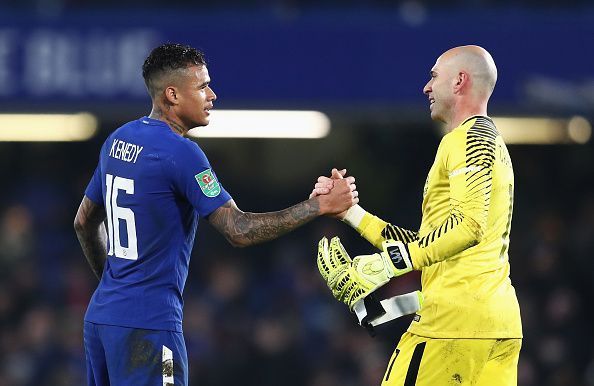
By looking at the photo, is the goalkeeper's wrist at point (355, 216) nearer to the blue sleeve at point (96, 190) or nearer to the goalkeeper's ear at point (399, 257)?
the goalkeeper's ear at point (399, 257)

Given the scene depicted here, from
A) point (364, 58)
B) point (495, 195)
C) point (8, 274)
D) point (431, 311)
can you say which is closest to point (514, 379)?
point (431, 311)

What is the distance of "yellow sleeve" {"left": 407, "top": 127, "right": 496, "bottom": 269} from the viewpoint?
5.30 m

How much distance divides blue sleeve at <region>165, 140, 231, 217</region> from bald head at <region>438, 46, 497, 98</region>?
129cm

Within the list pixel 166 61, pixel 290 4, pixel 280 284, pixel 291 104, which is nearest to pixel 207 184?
pixel 166 61

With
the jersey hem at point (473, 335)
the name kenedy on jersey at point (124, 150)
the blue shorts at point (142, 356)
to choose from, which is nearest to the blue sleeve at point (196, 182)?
the name kenedy on jersey at point (124, 150)

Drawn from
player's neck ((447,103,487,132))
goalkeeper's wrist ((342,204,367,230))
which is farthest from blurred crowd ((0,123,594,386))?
player's neck ((447,103,487,132))

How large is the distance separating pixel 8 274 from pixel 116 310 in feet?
26.2

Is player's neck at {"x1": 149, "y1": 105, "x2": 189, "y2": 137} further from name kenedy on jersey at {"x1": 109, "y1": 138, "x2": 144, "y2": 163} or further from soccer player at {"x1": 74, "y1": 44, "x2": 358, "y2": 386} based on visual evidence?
name kenedy on jersey at {"x1": 109, "y1": 138, "x2": 144, "y2": 163}

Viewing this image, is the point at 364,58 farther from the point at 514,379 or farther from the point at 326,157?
the point at 514,379

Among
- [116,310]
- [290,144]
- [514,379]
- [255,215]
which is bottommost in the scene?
[514,379]

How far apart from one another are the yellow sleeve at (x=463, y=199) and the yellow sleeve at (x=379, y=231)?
53 cm

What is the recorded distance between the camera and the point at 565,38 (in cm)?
1215

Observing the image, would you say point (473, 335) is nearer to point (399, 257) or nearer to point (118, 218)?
point (399, 257)

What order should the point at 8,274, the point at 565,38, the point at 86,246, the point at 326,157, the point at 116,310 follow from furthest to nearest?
the point at 326,157 → the point at 8,274 → the point at 565,38 → the point at 86,246 → the point at 116,310
